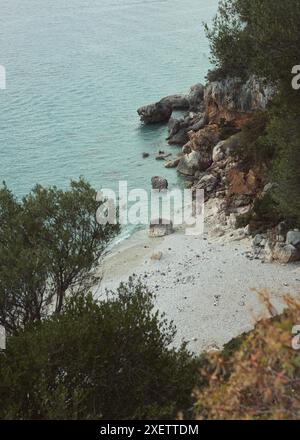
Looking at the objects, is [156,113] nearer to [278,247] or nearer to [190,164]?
→ [190,164]

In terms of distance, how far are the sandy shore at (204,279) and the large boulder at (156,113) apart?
3118 cm

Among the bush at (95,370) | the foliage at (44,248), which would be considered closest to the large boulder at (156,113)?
the foliage at (44,248)

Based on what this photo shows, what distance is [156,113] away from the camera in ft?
241

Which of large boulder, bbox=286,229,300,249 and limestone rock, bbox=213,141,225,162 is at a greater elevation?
limestone rock, bbox=213,141,225,162

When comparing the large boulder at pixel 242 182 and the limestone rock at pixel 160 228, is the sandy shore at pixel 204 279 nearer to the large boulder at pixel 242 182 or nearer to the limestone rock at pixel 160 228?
the limestone rock at pixel 160 228

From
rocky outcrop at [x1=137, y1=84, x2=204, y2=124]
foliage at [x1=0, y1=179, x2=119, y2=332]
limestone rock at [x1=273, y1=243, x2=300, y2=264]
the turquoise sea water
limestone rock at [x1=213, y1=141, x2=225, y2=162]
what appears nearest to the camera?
foliage at [x1=0, y1=179, x2=119, y2=332]

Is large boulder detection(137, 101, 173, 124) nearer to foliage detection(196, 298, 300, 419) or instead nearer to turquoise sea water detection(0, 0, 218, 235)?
turquoise sea water detection(0, 0, 218, 235)

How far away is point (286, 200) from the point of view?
95.4ft

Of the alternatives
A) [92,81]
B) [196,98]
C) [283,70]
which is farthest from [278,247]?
Result: [92,81]

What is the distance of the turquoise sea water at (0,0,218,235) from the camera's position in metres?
63.5

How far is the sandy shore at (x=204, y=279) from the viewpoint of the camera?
2973 cm

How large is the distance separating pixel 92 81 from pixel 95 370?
77.2 meters

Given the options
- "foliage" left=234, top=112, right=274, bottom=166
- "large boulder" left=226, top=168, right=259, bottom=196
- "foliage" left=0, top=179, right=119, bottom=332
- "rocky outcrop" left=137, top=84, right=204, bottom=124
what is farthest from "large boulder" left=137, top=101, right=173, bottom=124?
"foliage" left=0, top=179, right=119, bottom=332

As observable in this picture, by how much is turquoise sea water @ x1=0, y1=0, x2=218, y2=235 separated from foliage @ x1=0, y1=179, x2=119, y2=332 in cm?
3224
